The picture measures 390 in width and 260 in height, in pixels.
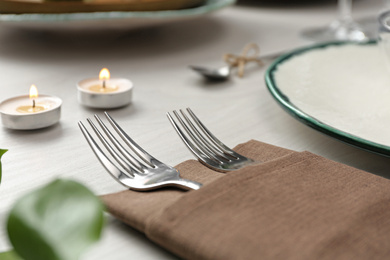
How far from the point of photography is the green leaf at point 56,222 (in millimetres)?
188

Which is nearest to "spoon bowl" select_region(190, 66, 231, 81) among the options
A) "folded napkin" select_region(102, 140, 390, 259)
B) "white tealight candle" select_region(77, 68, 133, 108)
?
"white tealight candle" select_region(77, 68, 133, 108)

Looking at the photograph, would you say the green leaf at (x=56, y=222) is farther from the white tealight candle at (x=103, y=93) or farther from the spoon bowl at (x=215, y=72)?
the spoon bowl at (x=215, y=72)

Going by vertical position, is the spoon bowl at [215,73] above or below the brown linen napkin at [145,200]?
above

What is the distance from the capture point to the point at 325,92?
22.2 inches

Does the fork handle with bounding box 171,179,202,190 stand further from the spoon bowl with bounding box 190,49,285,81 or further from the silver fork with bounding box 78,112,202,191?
the spoon bowl with bounding box 190,49,285,81

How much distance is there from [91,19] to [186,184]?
451mm

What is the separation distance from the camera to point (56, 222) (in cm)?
19

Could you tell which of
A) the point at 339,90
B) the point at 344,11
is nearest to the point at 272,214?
the point at 339,90

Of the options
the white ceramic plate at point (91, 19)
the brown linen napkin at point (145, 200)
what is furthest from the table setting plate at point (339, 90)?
the white ceramic plate at point (91, 19)

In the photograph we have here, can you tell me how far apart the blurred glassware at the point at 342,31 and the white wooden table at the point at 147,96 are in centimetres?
4

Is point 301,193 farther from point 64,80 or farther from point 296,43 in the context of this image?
point 296,43

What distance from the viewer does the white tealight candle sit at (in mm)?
575

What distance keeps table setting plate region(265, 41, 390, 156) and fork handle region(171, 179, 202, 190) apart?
0.14 meters

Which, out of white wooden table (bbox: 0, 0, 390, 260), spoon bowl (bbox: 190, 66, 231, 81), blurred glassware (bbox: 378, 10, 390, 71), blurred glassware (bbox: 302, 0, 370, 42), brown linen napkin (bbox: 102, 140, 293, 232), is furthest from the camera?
blurred glassware (bbox: 302, 0, 370, 42)
